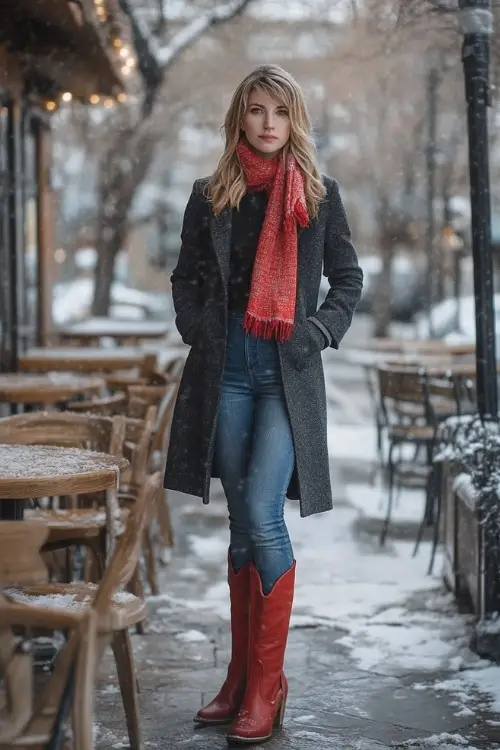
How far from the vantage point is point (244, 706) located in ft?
13.7

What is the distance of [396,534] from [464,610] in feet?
6.82

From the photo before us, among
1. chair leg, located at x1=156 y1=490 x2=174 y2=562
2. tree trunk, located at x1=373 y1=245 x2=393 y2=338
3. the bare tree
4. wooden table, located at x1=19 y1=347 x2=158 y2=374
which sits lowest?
chair leg, located at x1=156 y1=490 x2=174 y2=562

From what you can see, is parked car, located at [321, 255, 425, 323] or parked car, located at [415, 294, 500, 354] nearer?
parked car, located at [415, 294, 500, 354]

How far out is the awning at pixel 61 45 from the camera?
838 centimetres

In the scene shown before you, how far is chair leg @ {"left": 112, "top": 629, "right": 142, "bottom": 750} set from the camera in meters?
3.92

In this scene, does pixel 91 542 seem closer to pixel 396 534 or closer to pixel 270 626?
pixel 270 626

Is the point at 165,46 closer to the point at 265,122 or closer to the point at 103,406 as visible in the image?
the point at 103,406

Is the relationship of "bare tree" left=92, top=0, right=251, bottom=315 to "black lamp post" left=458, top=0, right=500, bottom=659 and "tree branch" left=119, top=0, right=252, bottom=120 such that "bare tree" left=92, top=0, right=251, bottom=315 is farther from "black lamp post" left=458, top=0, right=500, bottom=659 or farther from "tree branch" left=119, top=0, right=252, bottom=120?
"black lamp post" left=458, top=0, right=500, bottom=659

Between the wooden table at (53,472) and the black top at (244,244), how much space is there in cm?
72

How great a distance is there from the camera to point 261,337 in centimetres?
416

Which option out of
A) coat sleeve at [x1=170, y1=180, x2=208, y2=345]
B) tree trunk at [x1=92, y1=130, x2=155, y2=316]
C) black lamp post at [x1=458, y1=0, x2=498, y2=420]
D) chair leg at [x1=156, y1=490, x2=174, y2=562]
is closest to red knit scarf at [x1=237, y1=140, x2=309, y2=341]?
coat sleeve at [x1=170, y1=180, x2=208, y2=345]

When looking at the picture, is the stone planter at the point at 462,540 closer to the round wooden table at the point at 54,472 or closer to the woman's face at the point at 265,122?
the round wooden table at the point at 54,472

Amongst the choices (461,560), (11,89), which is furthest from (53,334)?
(461,560)

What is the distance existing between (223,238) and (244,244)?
0.09 metres
